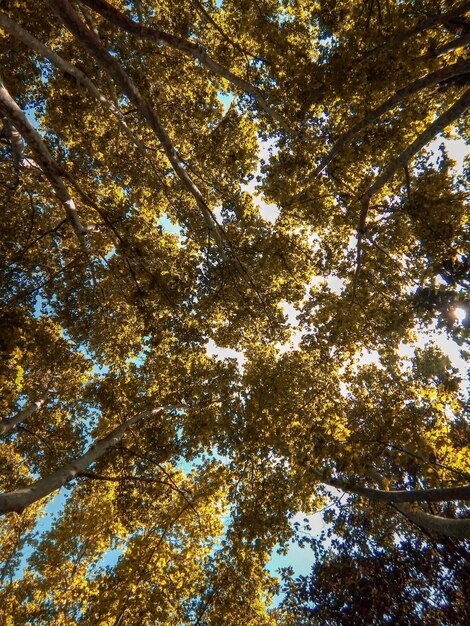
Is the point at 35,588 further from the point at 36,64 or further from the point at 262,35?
the point at 262,35

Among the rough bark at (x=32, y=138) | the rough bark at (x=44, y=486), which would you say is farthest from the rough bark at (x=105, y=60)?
the rough bark at (x=44, y=486)

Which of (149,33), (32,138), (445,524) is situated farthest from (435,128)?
(445,524)

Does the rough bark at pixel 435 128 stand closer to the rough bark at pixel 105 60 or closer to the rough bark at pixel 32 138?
the rough bark at pixel 105 60

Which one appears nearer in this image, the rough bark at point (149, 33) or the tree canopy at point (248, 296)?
the rough bark at point (149, 33)

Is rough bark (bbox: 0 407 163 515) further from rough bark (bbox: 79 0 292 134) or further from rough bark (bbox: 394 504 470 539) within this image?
rough bark (bbox: 79 0 292 134)

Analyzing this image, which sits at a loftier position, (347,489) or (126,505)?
(347,489)

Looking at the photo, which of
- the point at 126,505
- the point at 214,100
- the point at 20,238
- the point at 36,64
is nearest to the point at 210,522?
the point at 126,505

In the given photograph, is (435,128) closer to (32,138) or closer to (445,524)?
(32,138)

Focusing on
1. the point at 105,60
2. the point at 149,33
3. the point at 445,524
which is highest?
the point at 149,33

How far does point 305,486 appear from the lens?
21.1 feet

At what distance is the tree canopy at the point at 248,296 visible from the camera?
248 inches

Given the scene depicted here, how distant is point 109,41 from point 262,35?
3.80 meters

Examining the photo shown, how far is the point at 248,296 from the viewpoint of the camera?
364 inches

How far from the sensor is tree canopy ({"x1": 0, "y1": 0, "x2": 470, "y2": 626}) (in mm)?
6305
